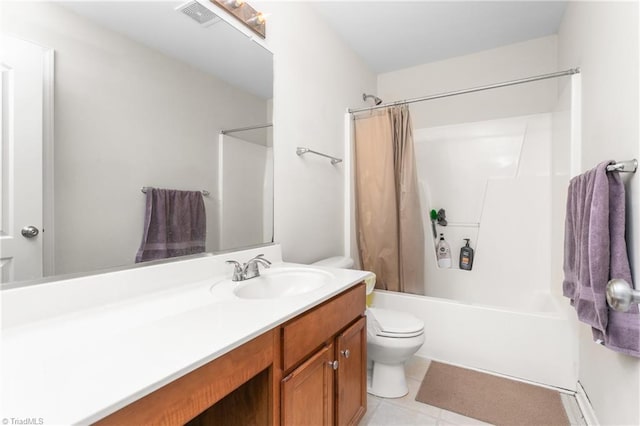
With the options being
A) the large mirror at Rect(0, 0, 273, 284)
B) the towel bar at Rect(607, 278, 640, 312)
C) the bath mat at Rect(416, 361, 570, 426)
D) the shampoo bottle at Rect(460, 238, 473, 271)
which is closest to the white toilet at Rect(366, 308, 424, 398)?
the bath mat at Rect(416, 361, 570, 426)

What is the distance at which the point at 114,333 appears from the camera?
0.71m

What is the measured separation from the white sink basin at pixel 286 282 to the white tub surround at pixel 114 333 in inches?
6.9

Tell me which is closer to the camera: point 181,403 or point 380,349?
point 181,403

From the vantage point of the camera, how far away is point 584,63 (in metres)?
1.66

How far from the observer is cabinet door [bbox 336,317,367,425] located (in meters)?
1.17

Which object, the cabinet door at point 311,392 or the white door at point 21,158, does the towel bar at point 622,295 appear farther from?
the white door at point 21,158

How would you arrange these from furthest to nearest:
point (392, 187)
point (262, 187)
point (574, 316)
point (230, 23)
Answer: point (392, 187) < point (574, 316) < point (262, 187) < point (230, 23)

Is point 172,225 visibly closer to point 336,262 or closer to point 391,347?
point 336,262

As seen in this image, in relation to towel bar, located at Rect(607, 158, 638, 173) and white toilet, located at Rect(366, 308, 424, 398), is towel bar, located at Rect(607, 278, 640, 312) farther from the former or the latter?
white toilet, located at Rect(366, 308, 424, 398)

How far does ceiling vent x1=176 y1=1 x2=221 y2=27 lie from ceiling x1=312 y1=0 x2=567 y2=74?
1.00 m

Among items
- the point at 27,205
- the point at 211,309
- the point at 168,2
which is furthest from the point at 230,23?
the point at 211,309

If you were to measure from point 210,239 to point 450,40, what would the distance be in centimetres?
247

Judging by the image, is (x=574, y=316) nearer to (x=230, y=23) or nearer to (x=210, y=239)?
(x=210, y=239)

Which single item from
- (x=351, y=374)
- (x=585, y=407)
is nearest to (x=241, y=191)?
(x=351, y=374)
